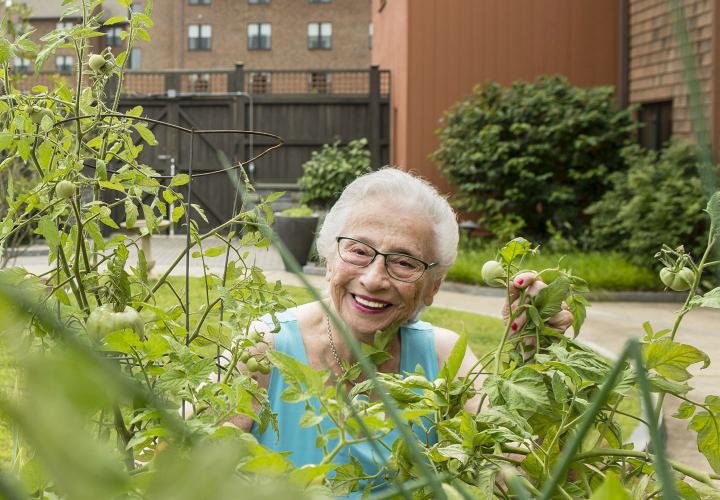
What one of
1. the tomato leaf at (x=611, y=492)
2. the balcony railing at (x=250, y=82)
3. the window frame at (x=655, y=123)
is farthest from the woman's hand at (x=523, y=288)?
the balcony railing at (x=250, y=82)

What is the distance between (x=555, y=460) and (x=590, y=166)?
11.7m

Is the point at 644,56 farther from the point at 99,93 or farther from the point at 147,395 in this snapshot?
the point at 147,395

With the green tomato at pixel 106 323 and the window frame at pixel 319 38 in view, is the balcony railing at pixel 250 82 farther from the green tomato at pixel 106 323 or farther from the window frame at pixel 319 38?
the green tomato at pixel 106 323

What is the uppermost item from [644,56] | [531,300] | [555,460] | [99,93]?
[644,56]

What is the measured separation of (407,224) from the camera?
2186mm

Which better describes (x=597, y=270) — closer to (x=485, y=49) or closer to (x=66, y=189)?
(x=485, y=49)

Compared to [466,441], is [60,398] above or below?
above

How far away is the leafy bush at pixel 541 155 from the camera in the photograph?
12.1m

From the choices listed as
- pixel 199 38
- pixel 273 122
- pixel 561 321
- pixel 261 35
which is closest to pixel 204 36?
pixel 199 38

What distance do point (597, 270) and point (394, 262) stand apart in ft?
25.9

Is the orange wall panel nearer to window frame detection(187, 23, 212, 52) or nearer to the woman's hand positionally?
the woman's hand

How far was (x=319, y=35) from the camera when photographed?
45188 mm

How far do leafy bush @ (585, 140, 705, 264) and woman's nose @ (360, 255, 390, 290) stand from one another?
7331mm

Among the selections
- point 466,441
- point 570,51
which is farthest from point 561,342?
point 570,51
